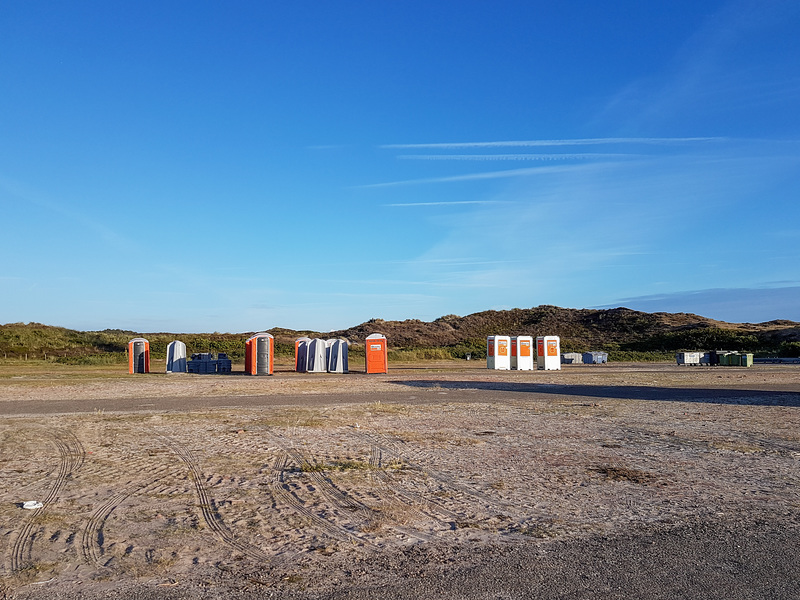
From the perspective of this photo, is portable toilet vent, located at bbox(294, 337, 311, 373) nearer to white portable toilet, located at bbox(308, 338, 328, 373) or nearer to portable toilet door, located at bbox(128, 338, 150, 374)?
white portable toilet, located at bbox(308, 338, 328, 373)

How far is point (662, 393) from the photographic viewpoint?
22.4 meters

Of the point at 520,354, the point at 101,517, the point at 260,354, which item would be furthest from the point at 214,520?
the point at 520,354

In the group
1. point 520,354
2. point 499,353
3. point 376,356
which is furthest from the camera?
point 520,354

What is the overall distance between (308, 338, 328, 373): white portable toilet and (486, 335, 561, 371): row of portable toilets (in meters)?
11.2

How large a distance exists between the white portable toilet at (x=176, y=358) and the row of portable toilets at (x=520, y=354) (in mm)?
19674

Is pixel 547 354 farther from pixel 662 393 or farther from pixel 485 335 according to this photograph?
pixel 485 335

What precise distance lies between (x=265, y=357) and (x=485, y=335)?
247 ft

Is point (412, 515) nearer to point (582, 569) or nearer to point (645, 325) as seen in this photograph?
point (582, 569)

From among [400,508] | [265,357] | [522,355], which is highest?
[265,357]

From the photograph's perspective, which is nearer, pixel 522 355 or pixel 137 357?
pixel 137 357

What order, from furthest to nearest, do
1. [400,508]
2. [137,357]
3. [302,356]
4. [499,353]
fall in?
[499,353] → [302,356] → [137,357] → [400,508]

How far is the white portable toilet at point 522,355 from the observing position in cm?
4416

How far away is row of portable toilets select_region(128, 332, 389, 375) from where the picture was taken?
36.1 meters

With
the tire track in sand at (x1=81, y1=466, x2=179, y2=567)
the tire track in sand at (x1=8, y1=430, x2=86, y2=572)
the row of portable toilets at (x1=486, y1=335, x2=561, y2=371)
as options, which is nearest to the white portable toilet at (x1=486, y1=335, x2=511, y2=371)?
the row of portable toilets at (x1=486, y1=335, x2=561, y2=371)
